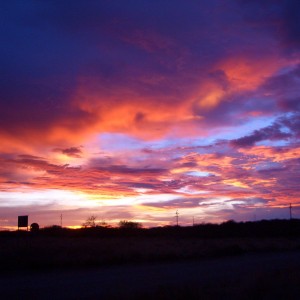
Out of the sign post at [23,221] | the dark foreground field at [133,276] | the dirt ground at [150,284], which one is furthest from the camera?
the sign post at [23,221]

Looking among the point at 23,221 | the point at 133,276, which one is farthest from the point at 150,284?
the point at 23,221

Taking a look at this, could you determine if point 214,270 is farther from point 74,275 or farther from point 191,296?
point 191,296

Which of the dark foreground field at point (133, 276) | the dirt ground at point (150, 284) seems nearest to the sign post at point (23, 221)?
the dark foreground field at point (133, 276)

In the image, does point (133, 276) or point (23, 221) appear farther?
point (23, 221)

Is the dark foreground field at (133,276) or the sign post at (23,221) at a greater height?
the sign post at (23,221)

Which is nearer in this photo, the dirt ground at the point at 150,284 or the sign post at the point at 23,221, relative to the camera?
the dirt ground at the point at 150,284

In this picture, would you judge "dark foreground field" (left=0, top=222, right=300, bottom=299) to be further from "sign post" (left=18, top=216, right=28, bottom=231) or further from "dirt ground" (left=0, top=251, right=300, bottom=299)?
"sign post" (left=18, top=216, right=28, bottom=231)

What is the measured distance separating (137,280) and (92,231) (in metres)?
62.8

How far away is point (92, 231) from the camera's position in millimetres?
83875

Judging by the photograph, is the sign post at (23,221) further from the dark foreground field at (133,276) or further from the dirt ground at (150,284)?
the dirt ground at (150,284)

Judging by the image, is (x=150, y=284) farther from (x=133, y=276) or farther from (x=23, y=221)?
(x=23, y=221)

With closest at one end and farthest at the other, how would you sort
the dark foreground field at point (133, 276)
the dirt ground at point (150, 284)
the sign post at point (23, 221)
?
the dirt ground at point (150, 284) → the dark foreground field at point (133, 276) → the sign post at point (23, 221)

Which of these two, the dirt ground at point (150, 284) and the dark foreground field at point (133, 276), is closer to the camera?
the dirt ground at point (150, 284)

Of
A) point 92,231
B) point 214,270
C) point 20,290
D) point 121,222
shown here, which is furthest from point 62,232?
point 20,290
